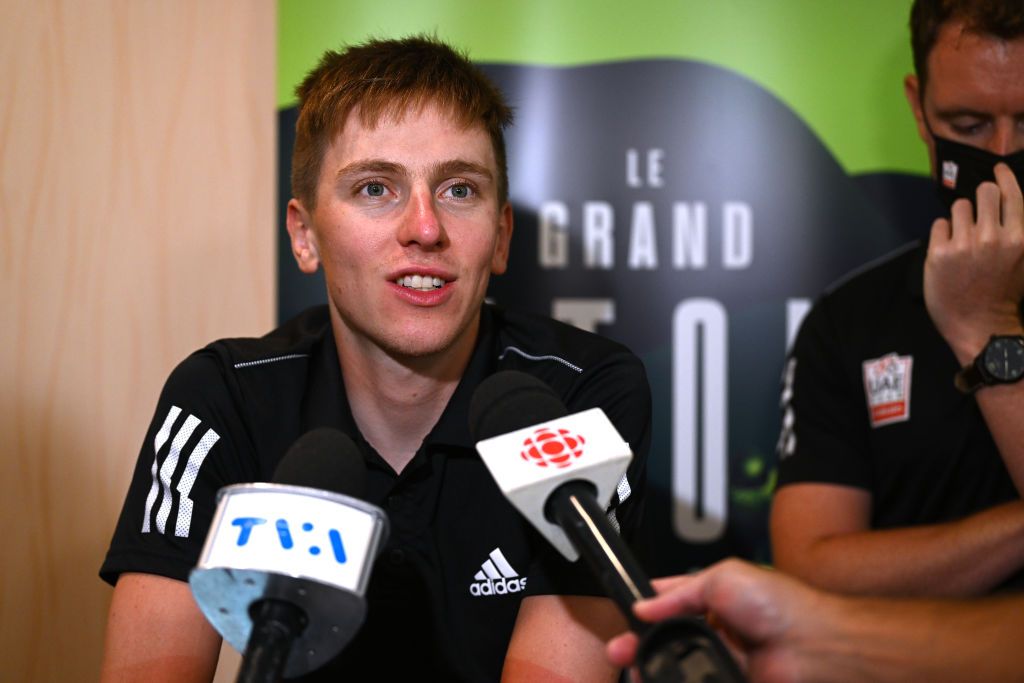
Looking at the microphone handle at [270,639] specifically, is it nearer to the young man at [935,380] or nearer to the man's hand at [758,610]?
the man's hand at [758,610]

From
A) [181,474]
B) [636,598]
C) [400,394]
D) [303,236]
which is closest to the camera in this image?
[636,598]

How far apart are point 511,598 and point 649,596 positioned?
76cm

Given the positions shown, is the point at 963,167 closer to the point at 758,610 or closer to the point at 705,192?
the point at 705,192

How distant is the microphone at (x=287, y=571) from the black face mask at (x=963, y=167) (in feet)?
4.49

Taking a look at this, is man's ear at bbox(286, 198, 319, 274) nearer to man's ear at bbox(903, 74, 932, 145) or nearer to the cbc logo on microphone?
the cbc logo on microphone

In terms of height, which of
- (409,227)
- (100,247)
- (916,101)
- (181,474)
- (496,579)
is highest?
(916,101)

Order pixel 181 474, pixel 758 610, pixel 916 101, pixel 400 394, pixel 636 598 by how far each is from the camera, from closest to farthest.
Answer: pixel 636 598 < pixel 758 610 < pixel 181 474 < pixel 400 394 < pixel 916 101

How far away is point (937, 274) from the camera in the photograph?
183 cm

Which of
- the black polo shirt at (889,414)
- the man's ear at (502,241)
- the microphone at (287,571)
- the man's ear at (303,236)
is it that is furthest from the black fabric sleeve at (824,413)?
the microphone at (287,571)

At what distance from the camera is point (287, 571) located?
0.86 m

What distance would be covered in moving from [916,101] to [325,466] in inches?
59.6

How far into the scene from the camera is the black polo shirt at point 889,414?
6.26 feet

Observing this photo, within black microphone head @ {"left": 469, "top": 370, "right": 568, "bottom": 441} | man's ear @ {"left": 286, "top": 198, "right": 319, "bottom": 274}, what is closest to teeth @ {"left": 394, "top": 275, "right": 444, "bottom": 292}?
man's ear @ {"left": 286, "top": 198, "right": 319, "bottom": 274}

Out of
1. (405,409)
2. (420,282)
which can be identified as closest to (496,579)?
(405,409)
